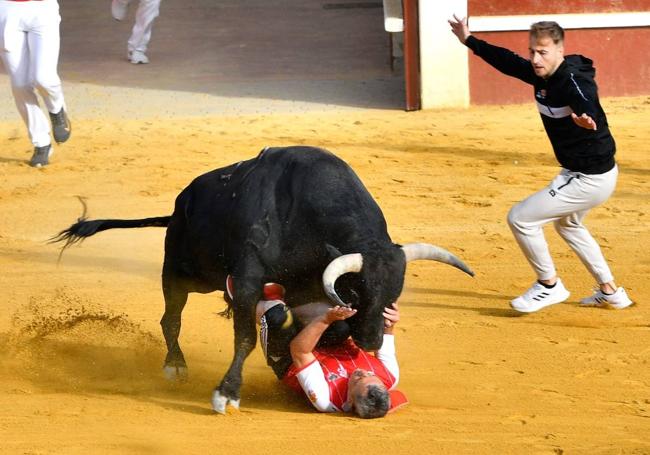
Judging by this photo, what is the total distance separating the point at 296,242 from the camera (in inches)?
226

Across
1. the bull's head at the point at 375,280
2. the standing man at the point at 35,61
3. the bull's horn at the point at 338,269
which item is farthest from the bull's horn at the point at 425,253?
the standing man at the point at 35,61

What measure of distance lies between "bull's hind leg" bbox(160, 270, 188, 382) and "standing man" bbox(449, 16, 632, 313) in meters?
2.23

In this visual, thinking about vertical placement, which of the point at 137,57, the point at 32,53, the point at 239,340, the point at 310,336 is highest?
the point at 32,53

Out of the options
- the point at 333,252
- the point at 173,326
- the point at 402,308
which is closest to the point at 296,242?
the point at 333,252

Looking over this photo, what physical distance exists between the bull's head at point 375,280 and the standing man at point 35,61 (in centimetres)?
676

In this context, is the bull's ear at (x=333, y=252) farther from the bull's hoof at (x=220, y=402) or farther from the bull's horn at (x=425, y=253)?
the bull's hoof at (x=220, y=402)

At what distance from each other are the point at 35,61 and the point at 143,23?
462 cm

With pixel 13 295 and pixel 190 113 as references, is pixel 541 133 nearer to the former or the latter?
pixel 190 113

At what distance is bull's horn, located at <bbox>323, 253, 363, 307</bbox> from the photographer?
5.21 m

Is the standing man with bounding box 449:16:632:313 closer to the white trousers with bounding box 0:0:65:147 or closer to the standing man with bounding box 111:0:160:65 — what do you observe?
the white trousers with bounding box 0:0:65:147

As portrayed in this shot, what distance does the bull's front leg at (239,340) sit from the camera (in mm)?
5840

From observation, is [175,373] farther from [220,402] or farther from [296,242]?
[296,242]

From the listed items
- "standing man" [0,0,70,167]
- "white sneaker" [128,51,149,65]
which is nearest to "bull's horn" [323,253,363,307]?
"standing man" [0,0,70,167]

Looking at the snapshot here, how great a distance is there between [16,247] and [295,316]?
4287 millimetres
